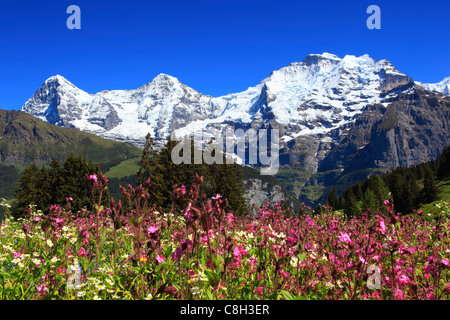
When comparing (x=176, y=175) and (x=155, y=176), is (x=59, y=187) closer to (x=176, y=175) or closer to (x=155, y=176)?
(x=155, y=176)

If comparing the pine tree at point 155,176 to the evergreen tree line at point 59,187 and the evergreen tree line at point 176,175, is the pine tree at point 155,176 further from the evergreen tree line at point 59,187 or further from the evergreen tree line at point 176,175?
the evergreen tree line at point 59,187

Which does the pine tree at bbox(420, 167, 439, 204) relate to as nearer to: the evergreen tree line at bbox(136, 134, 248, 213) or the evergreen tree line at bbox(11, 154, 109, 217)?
the evergreen tree line at bbox(136, 134, 248, 213)

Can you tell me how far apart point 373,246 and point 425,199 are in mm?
83040

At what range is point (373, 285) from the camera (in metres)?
3.52

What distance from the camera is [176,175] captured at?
44.9 meters

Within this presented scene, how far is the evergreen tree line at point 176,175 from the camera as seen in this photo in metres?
41.7

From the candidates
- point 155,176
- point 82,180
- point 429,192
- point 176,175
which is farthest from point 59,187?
point 429,192

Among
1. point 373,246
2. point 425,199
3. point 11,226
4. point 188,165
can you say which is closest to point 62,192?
point 188,165

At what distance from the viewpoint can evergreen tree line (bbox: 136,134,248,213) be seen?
41656 mm

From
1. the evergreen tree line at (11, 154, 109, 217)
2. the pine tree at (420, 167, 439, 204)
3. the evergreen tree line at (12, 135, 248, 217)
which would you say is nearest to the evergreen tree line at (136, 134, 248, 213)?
the evergreen tree line at (12, 135, 248, 217)

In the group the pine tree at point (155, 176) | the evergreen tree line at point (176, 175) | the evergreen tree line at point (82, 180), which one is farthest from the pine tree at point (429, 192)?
the pine tree at point (155, 176)
